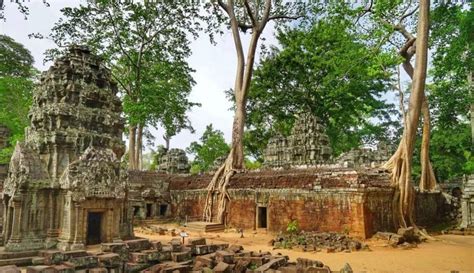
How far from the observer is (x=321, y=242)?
42.2 ft

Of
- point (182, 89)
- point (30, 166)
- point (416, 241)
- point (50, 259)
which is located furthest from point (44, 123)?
point (182, 89)

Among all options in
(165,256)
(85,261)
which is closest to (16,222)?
(85,261)

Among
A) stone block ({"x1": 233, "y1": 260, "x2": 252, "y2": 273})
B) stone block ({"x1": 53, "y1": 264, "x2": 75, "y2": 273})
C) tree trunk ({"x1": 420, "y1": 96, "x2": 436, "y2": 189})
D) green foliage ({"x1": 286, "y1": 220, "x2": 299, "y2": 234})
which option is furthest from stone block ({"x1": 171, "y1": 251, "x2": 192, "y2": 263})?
tree trunk ({"x1": 420, "y1": 96, "x2": 436, "y2": 189})

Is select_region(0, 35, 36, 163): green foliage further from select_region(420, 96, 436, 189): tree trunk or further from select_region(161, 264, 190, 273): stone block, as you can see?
select_region(420, 96, 436, 189): tree trunk

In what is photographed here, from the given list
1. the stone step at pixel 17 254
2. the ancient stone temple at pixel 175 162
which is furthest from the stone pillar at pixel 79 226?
the ancient stone temple at pixel 175 162

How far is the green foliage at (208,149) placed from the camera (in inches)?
1393

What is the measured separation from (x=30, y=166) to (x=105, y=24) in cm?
1513

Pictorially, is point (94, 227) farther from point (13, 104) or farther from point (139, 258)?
point (13, 104)

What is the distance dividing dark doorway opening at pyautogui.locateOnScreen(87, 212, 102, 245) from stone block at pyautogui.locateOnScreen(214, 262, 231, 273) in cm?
510

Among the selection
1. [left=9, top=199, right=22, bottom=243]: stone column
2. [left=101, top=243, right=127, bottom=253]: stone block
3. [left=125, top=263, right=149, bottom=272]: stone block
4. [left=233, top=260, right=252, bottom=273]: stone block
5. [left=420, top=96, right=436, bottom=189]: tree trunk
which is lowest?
[left=125, top=263, right=149, bottom=272]: stone block

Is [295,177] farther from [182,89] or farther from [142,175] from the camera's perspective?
[182,89]

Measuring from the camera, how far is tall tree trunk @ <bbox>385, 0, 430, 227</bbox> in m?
14.8

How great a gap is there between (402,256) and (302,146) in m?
15.3

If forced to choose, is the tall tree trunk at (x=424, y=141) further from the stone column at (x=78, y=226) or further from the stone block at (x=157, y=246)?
the stone column at (x=78, y=226)
